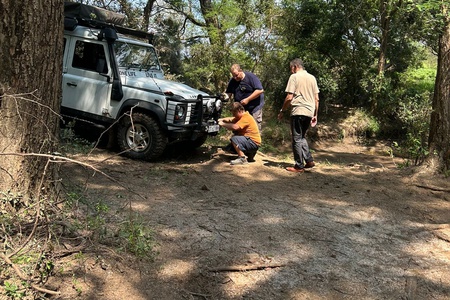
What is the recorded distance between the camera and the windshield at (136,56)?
23.4 ft

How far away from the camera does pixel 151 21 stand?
18.0 metres

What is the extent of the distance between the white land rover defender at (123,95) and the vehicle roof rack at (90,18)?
0.02 m

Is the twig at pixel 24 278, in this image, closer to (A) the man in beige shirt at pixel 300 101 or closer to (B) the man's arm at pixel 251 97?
(A) the man in beige shirt at pixel 300 101

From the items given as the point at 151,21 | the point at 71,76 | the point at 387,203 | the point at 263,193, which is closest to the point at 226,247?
the point at 263,193

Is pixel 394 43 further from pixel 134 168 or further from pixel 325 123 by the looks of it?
pixel 134 168

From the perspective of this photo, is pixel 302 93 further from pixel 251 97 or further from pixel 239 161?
pixel 239 161

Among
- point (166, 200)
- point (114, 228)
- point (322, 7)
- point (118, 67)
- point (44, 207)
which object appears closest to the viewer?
point (44, 207)

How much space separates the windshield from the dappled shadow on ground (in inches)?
73.5

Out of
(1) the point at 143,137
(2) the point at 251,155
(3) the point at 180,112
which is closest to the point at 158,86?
(3) the point at 180,112

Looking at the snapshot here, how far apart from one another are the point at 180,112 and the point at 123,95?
1.06m

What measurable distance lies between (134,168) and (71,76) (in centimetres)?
226

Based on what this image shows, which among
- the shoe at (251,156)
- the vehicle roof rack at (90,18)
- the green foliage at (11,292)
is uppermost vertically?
the vehicle roof rack at (90,18)

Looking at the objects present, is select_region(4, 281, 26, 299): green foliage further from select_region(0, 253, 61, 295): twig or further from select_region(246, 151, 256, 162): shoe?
select_region(246, 151, 256, 162): shoe

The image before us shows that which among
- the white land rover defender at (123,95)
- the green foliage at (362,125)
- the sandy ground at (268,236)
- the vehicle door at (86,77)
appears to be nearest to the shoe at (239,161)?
the sandy ground at (268,236)
